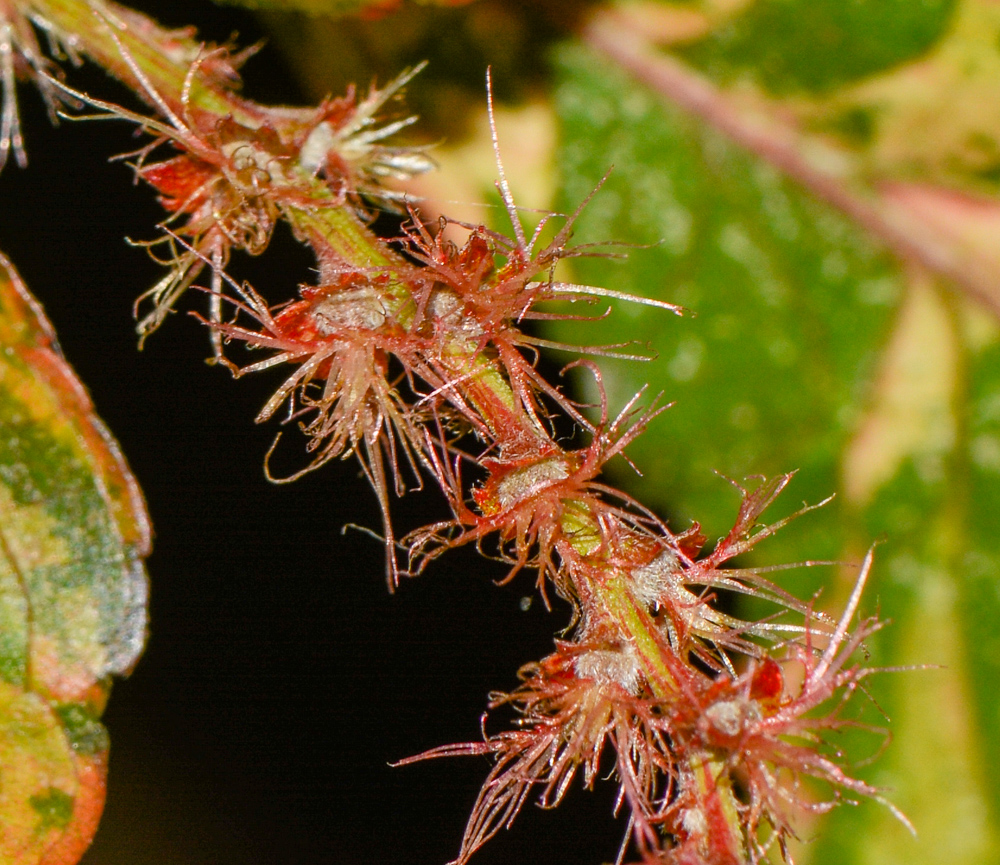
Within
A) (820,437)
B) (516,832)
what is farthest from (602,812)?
(820,437)

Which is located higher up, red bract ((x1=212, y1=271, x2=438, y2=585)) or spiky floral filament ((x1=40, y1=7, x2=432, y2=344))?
spiky floral filament ((x1=40, y1=7, x2=432, y2=344))

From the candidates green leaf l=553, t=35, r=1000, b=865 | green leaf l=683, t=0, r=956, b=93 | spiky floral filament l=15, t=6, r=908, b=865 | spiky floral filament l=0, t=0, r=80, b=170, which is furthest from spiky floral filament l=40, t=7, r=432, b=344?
green leaf l=683, t=0, r=956, b=93

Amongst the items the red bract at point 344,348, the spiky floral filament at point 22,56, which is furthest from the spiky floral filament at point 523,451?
the spiky floral filament at point 22,56

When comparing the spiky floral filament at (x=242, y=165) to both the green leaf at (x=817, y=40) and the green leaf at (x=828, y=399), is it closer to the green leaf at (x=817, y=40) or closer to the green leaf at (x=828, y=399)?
the green leaf at (x=828, y=399)

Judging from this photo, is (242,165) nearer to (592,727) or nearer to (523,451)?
(523,451)

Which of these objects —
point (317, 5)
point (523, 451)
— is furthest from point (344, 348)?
point (317, 5)

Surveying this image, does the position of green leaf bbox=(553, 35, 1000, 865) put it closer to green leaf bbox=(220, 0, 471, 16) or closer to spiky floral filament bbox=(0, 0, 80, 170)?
green leaf bbox=(220, 0, 471, 16)
